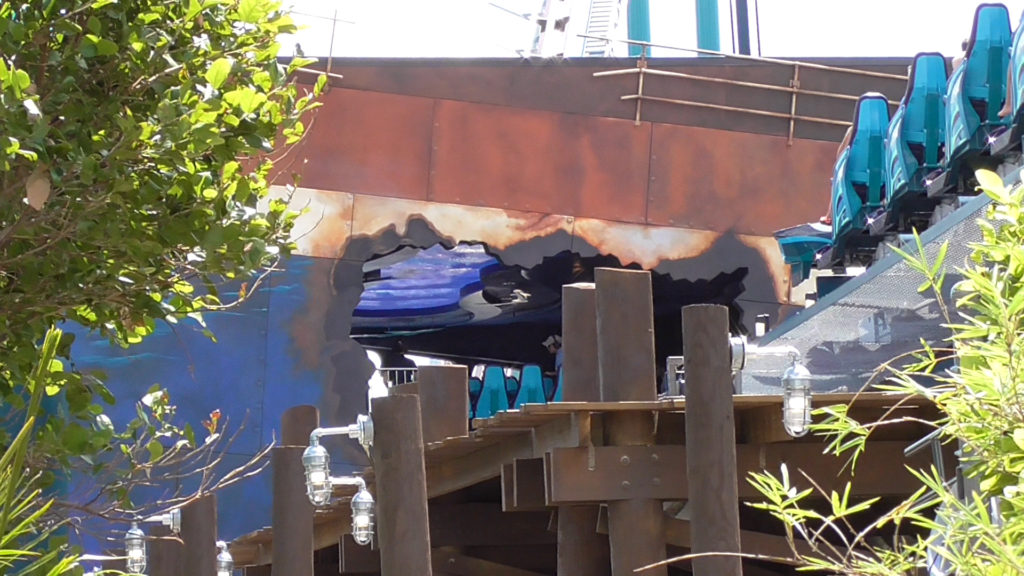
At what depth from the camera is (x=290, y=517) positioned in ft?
30.3

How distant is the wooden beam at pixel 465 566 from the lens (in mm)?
10375

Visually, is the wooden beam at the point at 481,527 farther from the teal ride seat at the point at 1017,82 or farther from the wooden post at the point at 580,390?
the teal ride seat at the point at 1017,82

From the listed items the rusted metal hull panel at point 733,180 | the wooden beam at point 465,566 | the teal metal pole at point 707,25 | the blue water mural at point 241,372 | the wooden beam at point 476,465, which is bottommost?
the wooden beam at point 465,566

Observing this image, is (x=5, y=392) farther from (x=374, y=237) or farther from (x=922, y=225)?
(x=374, y=237)

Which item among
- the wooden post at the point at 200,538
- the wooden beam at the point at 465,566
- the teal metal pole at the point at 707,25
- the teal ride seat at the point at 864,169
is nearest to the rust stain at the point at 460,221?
the teal ride seat at the point at 864,169

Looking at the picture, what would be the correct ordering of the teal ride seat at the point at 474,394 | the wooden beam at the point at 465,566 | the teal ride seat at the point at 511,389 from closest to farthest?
the wooden beam at the point at 465,566 < the teal ride seat at the point at 511,389 < the teal ride seat at the point at 474,394

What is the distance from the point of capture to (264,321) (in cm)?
1565

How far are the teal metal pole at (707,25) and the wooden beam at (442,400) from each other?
11.2 meters

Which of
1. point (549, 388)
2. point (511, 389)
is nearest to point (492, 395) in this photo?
point (511, 389)

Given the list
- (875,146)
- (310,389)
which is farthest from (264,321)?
(875,146)

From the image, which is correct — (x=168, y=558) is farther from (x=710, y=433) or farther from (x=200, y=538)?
(x=710, y=433)

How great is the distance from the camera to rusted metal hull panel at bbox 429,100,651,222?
16438 millimetres

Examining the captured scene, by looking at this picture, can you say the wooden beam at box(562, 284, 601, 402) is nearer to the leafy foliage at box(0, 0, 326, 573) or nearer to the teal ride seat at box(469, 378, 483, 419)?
the leafy foliage at box(0, 0, 326, 573)

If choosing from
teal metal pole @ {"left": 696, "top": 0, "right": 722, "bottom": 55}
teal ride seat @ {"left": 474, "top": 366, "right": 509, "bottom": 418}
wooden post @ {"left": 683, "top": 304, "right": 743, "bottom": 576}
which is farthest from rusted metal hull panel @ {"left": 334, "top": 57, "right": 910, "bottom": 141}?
wooden post @ {"left": 683, "top": 304, "right": 743, "bottom": 576}
